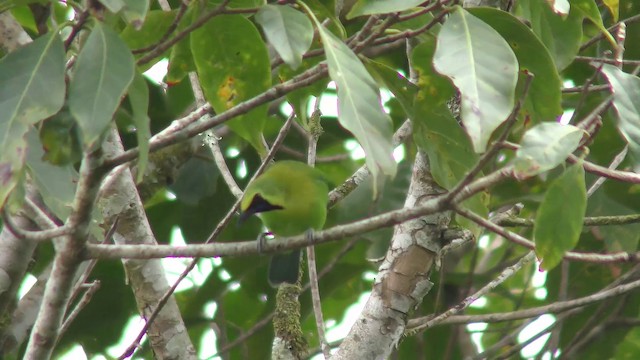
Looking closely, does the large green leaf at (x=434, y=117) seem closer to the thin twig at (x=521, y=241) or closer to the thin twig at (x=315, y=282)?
the thin twig at (x=521, y=241)

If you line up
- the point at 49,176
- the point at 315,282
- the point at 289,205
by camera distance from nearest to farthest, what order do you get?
the point at 49,176 → the point at 315,282 → the point at 289,205

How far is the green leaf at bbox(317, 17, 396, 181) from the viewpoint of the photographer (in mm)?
1805

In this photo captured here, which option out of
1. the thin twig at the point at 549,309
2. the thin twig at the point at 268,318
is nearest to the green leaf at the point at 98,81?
the thin twig at the point at 549,309

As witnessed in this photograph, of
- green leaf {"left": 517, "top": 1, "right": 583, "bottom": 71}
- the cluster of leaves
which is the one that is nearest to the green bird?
the cluster of leaves

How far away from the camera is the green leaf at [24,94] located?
1.75m

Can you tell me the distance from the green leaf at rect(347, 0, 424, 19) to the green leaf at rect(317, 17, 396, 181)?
0.15m

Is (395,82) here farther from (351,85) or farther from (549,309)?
(549,309)

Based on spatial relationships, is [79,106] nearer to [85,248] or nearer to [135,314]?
[85,248]

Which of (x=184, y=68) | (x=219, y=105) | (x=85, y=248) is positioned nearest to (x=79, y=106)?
(x=85, y=248)

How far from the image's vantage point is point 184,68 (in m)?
2.64

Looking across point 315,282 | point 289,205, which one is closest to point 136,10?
point 315,282

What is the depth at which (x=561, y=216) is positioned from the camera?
6.54ft

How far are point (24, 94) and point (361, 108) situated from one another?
2.11ft

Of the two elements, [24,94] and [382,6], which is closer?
[24,94]
